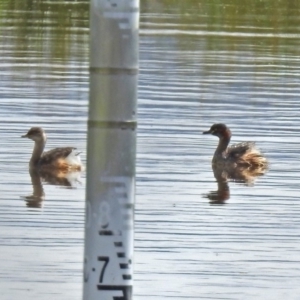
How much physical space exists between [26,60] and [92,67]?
24446 mm

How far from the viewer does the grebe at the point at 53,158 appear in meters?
16.6

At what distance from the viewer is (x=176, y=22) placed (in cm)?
4169

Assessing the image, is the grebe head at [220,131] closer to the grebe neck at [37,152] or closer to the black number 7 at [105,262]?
the grebe neck at [37,152]

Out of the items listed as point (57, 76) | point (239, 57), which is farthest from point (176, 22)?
point (57, 76)

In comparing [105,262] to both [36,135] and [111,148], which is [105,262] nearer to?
[111,148]

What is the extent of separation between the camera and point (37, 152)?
17.1 m

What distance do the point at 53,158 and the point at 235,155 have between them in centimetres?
237

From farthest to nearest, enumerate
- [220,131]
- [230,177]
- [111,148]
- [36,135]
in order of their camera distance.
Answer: [220,131] < [36,135] < [230,177] < [111,148]

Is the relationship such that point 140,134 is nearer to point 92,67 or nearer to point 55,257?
point 55,257

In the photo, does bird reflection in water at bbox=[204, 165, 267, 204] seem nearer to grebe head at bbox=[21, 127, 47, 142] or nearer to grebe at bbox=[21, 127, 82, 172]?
grebe at bbox=[21, 127, 82, 172]

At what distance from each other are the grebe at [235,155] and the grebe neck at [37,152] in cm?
212

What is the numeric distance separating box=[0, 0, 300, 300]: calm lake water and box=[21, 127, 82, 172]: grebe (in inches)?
7.2

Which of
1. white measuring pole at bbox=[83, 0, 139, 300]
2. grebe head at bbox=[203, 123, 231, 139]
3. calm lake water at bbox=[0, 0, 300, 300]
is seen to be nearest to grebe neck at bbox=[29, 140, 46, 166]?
calm lake water at bbox=[0, 0, 300, 300]

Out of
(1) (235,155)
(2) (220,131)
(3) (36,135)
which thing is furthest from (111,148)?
(2) (220,131)
